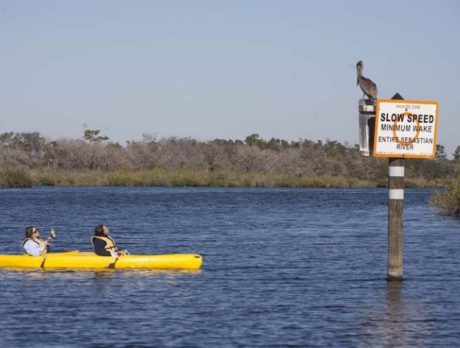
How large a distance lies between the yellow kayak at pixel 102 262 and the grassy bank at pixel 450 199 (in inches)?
846

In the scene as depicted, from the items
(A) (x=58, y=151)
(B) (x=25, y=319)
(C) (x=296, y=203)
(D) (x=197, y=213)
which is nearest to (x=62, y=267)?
(B) (x=25, y=319)

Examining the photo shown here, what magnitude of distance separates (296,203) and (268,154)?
164 feet

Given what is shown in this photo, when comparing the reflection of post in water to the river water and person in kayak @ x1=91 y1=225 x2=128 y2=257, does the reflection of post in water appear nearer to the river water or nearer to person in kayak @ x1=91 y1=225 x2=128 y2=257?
the river water

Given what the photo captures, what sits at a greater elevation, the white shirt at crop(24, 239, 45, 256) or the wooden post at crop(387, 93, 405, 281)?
the wooden post at crop(387, 93, 405, 281)

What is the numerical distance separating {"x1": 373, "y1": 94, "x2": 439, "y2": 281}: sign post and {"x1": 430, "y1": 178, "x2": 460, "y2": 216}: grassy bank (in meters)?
22.8

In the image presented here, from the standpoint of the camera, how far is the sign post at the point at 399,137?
69.6 ft

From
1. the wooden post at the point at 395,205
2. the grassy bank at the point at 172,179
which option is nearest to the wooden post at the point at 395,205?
the wooden post at the point at 395,205

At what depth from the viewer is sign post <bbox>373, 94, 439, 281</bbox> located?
21219mm

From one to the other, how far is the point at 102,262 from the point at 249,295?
496cm

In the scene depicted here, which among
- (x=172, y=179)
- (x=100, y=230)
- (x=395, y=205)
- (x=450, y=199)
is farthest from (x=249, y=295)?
(x=172, y=179)

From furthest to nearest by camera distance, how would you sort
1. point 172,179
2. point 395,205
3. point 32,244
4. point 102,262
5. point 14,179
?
point 172,179
point 14,179
point 32,244
point 102,262
point 395,205

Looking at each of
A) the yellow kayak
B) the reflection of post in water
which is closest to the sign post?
the reflection of post in water

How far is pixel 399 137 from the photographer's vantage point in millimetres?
21312

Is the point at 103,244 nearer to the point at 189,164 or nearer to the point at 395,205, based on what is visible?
the point at 395,205
